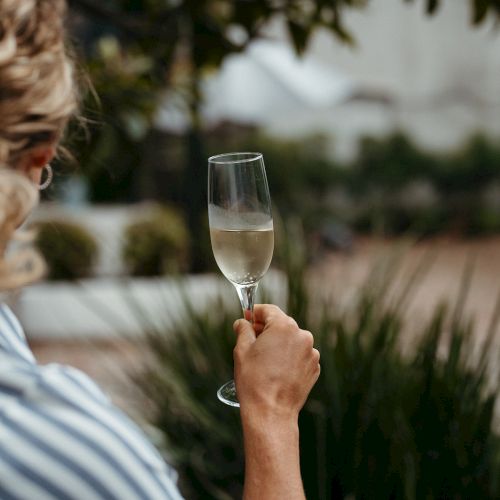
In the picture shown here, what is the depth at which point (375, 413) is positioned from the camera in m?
2.12

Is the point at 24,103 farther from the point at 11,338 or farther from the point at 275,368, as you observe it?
the point at 275,368

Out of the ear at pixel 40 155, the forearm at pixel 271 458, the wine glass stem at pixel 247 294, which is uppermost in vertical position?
the ear at pixel 40 155

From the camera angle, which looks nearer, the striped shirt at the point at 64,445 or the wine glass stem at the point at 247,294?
the striped shirt at the point at 64,445

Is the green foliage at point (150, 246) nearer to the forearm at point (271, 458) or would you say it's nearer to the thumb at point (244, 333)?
the thumb at point (244, 333)

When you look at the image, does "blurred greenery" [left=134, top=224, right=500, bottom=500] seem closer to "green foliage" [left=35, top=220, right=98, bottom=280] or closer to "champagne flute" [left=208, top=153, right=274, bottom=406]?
"champagne flute" [left=208, top=153, right=274, bottom=406]

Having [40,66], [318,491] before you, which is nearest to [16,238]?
[40,66]

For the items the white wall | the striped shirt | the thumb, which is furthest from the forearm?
the white wall

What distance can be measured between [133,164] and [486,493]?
1470mm

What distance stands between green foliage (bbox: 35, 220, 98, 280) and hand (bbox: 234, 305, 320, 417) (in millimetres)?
6833

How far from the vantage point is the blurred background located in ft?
6.98

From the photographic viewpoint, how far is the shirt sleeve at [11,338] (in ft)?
3.29

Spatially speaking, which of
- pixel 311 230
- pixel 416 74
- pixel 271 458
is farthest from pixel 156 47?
pixel 311 230

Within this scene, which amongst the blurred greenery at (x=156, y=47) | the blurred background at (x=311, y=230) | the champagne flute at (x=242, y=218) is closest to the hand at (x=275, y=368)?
the champagne flute at (x=242, y=218)

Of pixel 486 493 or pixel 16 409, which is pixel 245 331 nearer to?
pixel 16 409
